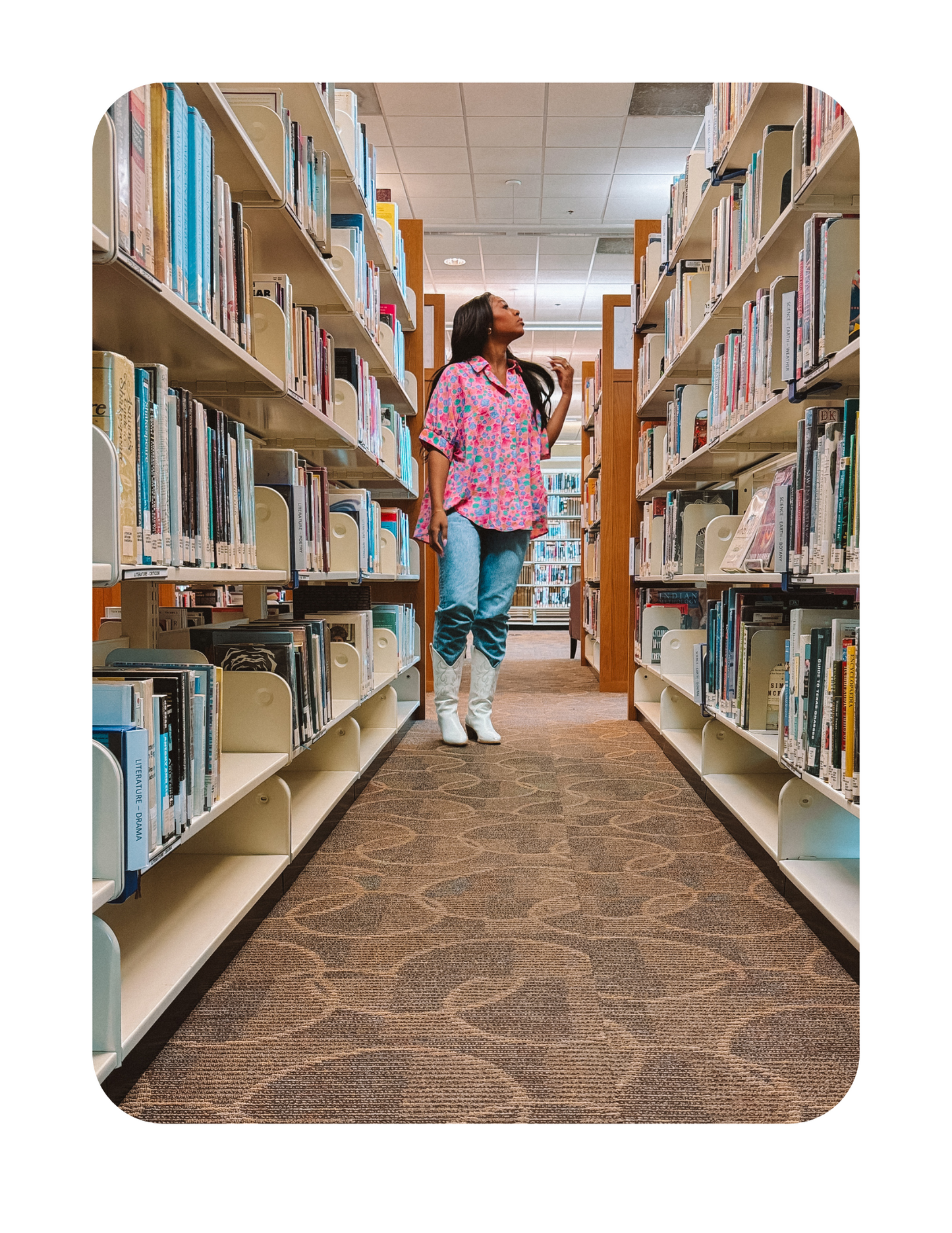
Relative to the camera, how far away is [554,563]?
1183cm

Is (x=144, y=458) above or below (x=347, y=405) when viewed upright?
below

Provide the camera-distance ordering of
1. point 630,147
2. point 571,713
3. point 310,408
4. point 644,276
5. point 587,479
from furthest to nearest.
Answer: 1. point 587,479
2. point 630,147
3. point 571,713
4. point 644,276
5. point 310,408

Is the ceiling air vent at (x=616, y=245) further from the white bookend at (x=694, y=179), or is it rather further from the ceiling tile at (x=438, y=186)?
the white bookend at (x=694, y=179)

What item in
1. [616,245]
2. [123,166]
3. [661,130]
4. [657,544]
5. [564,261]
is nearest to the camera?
[123,166]

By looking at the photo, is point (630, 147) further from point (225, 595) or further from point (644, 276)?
point (225, 595)

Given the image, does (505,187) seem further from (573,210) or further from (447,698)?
(447,698)

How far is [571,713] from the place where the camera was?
4039 mm

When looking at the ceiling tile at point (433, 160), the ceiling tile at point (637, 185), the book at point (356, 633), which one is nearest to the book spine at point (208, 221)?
the book at point (356, 633)

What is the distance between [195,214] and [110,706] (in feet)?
2.54

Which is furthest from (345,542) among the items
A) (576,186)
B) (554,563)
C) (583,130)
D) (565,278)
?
(554,563)

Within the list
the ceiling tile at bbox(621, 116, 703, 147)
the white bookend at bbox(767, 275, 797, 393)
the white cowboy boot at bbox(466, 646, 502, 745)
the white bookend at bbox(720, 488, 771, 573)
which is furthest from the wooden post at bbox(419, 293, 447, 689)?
the white bookend at bbox(767, 275, 797, 393)

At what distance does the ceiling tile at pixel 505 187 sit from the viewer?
17.9ft

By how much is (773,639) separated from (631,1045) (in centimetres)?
117
